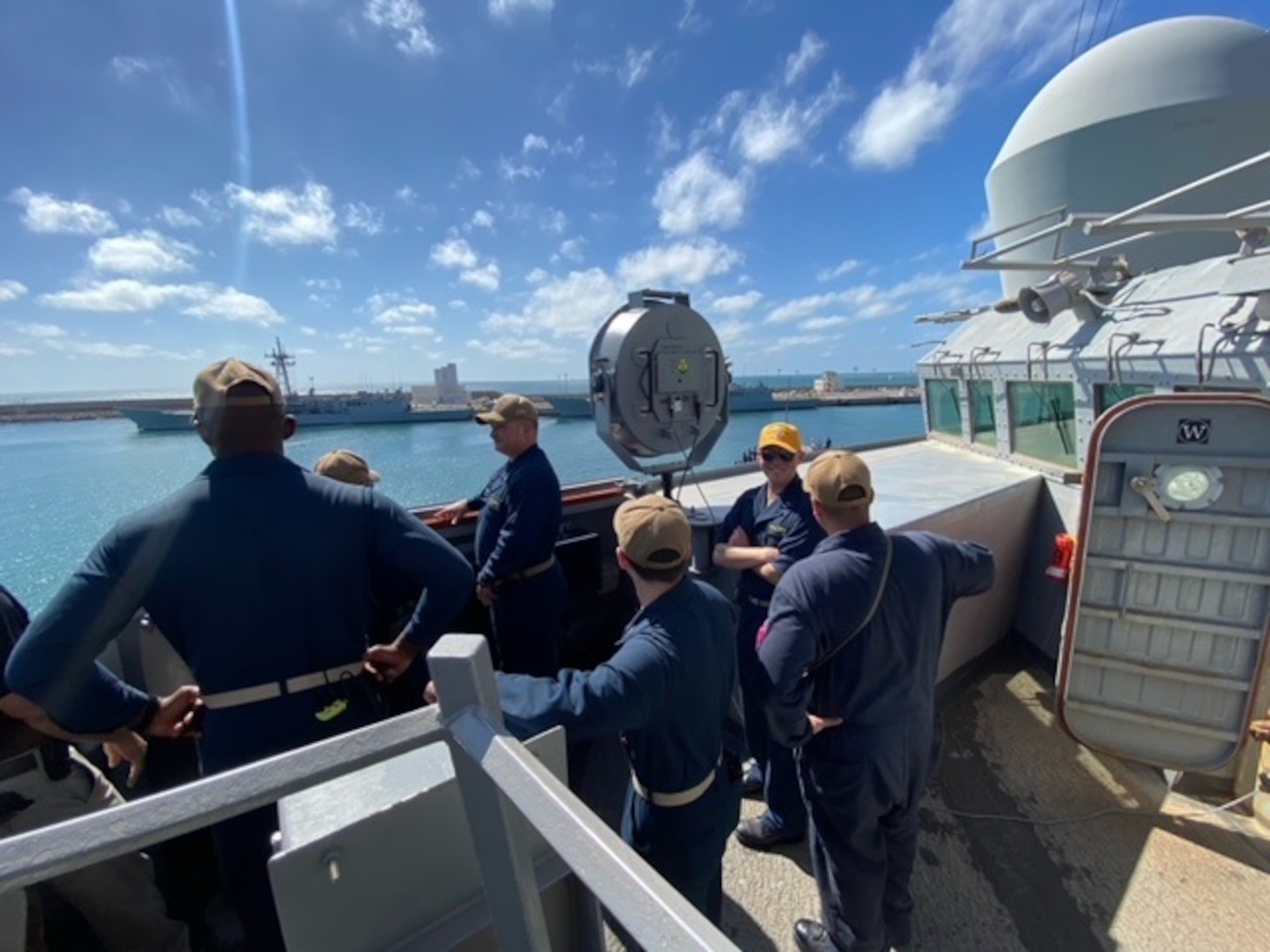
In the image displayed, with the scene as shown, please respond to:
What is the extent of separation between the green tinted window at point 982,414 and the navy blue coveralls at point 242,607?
561 cm

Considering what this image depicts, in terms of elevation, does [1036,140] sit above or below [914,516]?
above

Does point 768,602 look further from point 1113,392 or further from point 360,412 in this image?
point 360,412

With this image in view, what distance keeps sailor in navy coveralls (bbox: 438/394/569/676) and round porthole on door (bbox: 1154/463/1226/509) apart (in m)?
3.01

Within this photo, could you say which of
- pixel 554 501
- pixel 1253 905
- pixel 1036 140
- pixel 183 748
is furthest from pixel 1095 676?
pixel 1036 140

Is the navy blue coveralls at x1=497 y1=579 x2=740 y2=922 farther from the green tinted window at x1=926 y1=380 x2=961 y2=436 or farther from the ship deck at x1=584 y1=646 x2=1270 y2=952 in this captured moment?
the green tinted window at x1=926 y1=380 x2=961 y2=436

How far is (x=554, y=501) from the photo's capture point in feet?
9.39

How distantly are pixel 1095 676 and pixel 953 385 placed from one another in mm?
3687

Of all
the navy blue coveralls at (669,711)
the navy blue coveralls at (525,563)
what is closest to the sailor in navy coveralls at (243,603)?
the navy blue coveralls at (669,711)

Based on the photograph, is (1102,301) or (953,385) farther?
(953,385)

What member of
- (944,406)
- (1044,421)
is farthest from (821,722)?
(944,406)

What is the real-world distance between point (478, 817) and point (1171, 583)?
3.67 metres

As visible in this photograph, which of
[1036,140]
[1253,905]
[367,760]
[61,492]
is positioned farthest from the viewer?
[61,492]

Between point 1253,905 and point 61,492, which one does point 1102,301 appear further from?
point 61,492

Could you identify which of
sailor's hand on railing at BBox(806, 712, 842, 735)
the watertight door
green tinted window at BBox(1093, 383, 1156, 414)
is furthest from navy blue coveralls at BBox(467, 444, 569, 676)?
green tinted window at BBox(1093, 383, 1156, 414)
